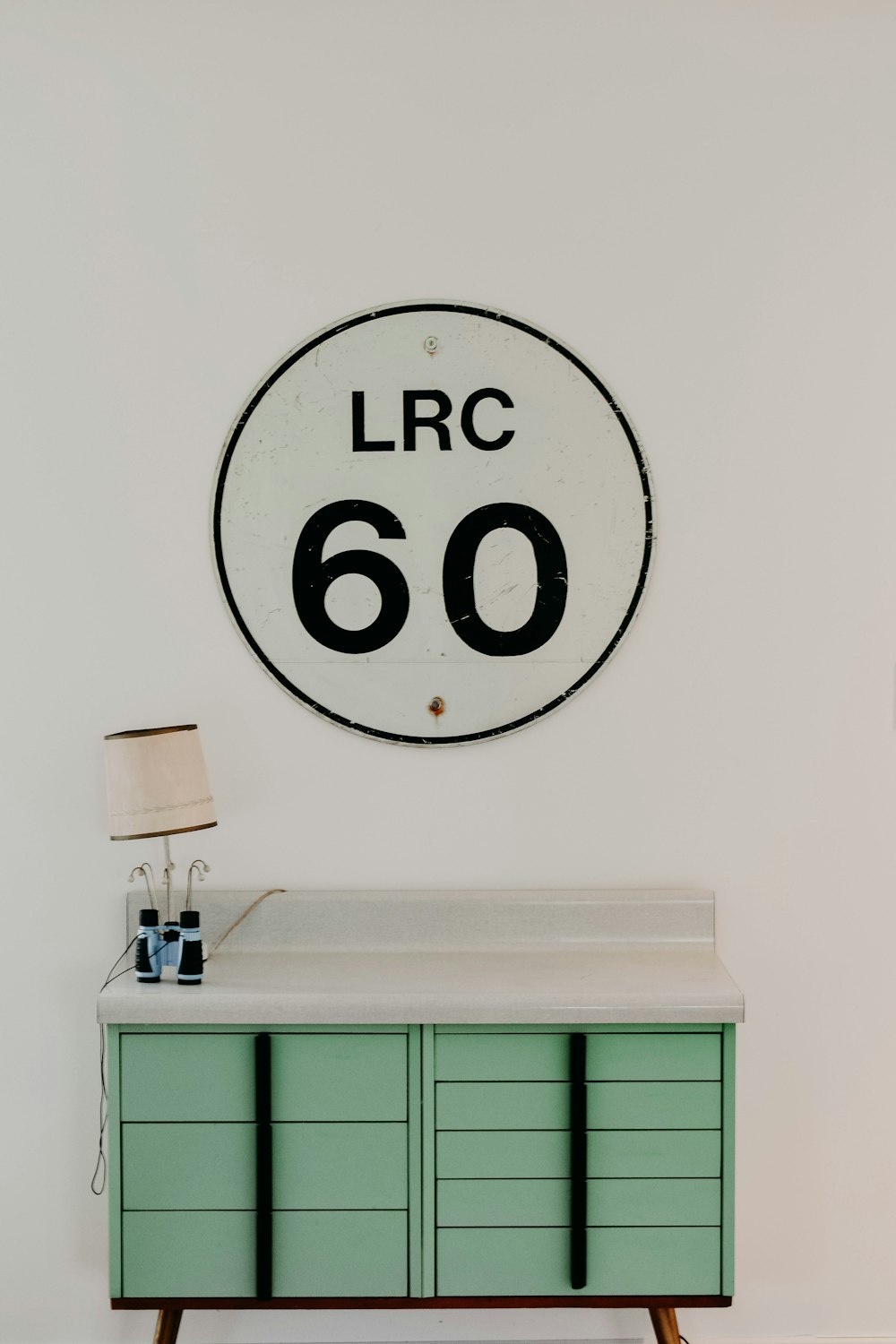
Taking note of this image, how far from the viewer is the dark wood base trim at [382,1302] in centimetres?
186

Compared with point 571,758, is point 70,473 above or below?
above

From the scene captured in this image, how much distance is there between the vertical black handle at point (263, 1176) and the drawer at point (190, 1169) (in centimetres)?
2

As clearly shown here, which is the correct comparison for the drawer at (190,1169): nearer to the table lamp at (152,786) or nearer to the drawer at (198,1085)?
the drawer at (198,1085)

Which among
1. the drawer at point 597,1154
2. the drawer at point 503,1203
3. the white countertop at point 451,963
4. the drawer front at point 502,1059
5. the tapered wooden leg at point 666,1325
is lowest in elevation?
the tapered wooden leg at point 666,1325

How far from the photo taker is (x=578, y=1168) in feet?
6.08

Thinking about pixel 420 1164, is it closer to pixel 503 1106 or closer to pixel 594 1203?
pixel 503 1106

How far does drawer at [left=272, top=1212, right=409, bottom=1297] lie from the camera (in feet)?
6.13

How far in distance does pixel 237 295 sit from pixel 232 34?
0.55m

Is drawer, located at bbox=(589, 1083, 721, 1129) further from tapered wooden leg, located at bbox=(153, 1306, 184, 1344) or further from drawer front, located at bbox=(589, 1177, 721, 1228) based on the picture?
tapered wooden leg, located at bbox=(153, 1306, 184, 1344)

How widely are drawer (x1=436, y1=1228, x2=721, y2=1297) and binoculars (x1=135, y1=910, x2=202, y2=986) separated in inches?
27.6

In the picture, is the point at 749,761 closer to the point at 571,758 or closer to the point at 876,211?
the point at 571,758

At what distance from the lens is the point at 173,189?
2.21 m

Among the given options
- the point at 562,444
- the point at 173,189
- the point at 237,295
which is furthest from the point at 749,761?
the point at 173,189

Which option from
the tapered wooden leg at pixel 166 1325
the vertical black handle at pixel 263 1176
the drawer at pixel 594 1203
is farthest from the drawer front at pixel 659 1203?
the tapered wooden leg at pixel 166 1325
